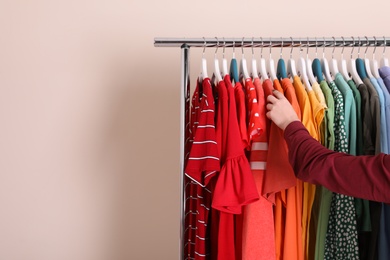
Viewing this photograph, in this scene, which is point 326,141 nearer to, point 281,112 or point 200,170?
point 281,112

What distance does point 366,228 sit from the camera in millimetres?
1387

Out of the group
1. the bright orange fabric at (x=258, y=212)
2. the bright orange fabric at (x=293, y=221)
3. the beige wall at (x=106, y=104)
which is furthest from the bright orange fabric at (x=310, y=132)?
the beige wall at (x=106, y=104)

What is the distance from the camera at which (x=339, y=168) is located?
47.9 inches

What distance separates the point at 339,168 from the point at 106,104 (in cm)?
129

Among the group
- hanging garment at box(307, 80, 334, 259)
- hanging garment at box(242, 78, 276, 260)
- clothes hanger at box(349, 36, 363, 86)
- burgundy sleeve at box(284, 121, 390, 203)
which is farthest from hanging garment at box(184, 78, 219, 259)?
clothes hanger at box(349, 36, 363, 86)

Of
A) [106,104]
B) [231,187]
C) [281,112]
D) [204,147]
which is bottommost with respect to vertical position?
[231,187]

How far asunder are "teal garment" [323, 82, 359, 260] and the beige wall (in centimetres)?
89

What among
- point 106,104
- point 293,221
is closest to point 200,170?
point 293,221

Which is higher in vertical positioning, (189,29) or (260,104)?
(189,29)

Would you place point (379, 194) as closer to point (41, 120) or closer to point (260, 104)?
point (260, 104)

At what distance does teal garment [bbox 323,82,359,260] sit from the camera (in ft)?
4.46

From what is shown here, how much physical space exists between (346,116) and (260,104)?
0.85 ft

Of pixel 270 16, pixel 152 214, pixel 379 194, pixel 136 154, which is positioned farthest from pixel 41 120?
pixel 379 194

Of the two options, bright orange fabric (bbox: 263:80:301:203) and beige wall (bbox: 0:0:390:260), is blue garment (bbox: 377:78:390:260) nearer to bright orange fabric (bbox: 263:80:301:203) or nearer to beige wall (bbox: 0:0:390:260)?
bright orange fabric (bbox: 263:80:301:203)
